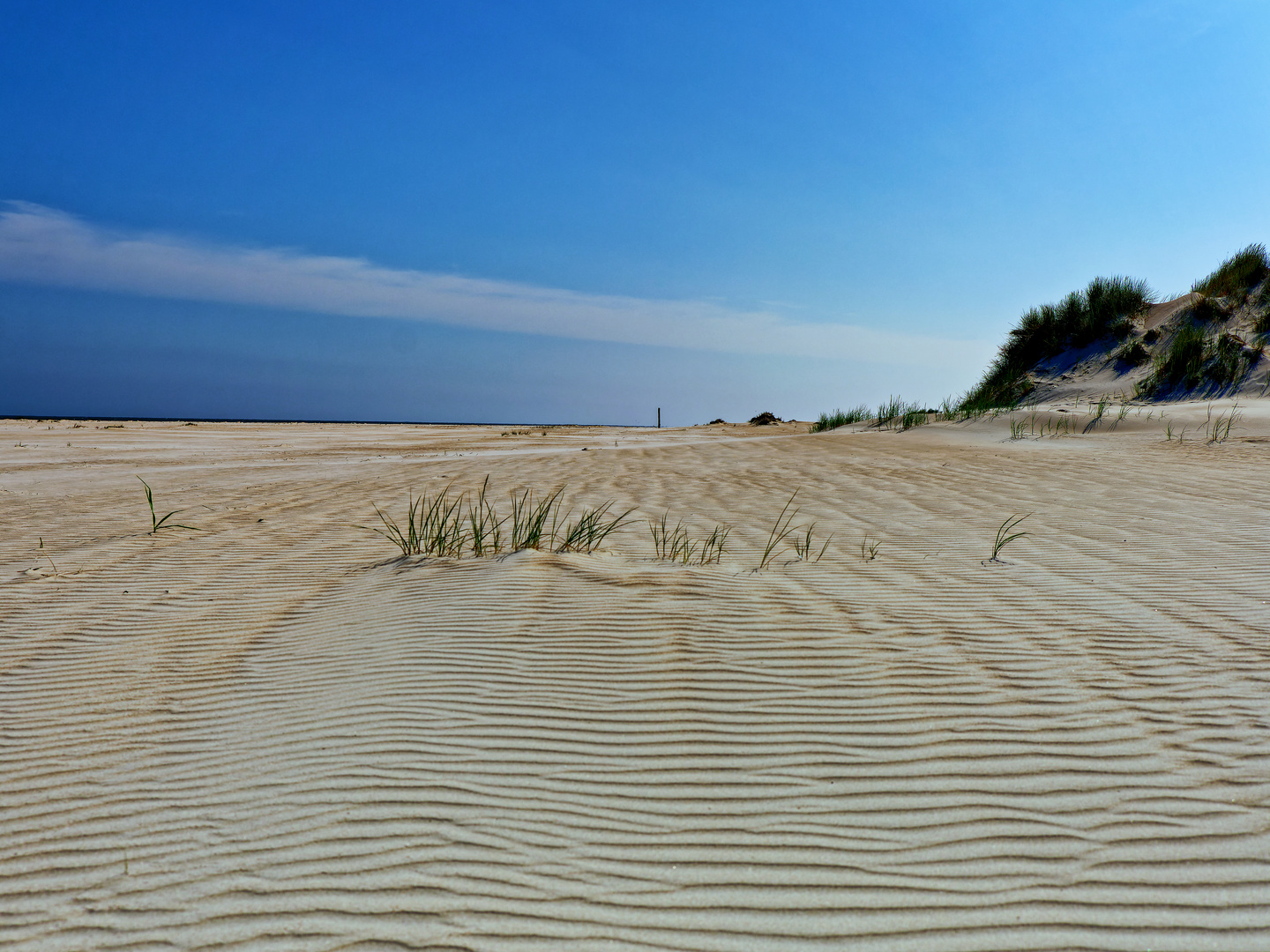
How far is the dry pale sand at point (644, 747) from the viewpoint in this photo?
1746 millimetres

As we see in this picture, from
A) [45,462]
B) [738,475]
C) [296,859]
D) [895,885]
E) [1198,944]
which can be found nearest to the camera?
[1198,944]

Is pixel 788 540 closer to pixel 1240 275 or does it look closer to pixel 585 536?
pixel 585 536

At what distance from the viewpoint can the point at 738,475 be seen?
8844 millimetres

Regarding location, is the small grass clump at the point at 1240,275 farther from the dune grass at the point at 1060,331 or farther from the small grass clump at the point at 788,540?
the small grass clump at the point at 788,540

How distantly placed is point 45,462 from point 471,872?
13.0m

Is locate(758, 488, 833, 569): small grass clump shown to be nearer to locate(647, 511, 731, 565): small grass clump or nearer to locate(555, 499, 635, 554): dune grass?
locate(647, 511, 731, 565): small grass clump

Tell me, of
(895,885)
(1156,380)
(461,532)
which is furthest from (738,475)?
(1156,380)

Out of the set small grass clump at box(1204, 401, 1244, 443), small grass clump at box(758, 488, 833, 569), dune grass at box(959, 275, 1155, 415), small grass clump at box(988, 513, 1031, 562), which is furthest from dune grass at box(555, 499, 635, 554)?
dune grass at box(959, 275, 1155, 415)

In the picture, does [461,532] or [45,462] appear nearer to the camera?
[461,532]

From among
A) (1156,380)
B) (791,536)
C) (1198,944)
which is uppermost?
(1156,380)

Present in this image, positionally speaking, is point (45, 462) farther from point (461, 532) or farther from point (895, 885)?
point (895, 885)

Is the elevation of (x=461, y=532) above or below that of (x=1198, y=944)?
above

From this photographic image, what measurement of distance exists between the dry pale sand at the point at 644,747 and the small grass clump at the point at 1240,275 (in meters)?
13.9

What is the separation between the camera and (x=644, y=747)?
2443mm
